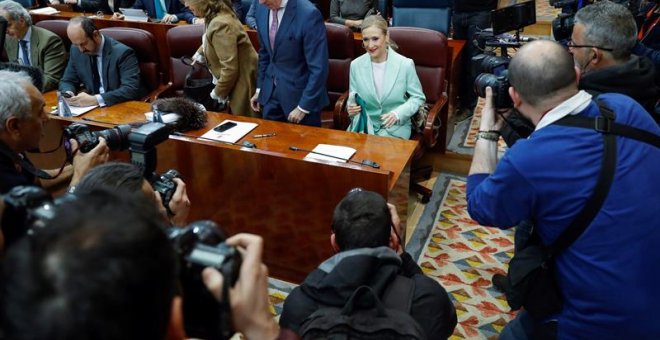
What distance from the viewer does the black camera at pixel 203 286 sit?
87cm

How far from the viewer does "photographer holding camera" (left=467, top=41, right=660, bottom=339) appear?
1.46 m

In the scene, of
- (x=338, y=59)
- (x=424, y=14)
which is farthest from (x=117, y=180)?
(x=424, y=14)

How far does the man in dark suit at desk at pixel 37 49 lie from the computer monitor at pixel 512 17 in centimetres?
277

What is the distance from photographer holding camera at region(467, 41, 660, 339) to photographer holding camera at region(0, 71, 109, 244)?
1.35m

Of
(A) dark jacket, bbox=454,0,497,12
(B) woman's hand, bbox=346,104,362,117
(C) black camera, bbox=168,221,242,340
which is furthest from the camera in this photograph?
(A) dark jacket, bbox=454,0,497,12

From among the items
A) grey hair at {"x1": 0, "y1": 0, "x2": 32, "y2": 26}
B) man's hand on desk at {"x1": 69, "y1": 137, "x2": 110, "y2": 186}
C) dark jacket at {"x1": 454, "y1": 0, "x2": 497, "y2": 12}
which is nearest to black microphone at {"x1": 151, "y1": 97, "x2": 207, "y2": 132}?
man's hand on desk at {"x1": 69, "y1": 137, "x2": 110, "y2": 186}

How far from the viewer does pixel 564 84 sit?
5.01 feet

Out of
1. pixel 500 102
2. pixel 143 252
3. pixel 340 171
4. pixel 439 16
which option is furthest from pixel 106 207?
pixel 439 16

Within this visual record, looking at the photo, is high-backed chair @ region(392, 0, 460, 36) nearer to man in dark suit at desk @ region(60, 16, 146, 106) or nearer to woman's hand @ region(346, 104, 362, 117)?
woman's hand @ region(346, 104, 362, 117)

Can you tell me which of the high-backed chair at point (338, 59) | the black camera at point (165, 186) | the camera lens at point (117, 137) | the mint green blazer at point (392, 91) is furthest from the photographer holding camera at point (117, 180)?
the high-backed chair at point (338, 59)

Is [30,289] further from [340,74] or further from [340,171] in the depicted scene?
[340,74]

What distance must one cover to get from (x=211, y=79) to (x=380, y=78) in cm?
111

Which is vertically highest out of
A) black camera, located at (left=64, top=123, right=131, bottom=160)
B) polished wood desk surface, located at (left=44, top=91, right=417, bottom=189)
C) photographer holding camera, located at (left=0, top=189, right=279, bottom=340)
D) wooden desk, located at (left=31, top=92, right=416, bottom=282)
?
photographer holding camera, located at (left=0, top=189, right=279, bottom=340)

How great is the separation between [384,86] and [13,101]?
1.84m
